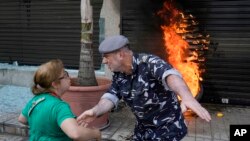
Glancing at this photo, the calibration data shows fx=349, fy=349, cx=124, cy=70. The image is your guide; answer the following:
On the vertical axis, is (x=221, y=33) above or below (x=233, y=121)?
above

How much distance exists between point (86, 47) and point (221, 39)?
3199 mm

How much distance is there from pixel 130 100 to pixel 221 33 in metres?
4.98

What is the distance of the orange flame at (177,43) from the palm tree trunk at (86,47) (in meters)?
2.17

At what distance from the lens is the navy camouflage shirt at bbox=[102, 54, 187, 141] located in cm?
314

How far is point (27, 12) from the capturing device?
9.48m

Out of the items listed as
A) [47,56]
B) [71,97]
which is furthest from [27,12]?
[71,97]

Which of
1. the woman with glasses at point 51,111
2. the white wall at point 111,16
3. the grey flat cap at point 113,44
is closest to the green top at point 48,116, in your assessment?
the woman with glasses at point 51,111

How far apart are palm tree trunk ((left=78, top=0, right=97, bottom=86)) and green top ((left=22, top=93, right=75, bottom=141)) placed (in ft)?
10.9

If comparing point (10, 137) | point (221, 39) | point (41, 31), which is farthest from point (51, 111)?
Result: point (41, 31)

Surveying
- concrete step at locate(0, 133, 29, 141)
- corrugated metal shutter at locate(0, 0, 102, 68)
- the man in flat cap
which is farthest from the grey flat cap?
corrugated metal shutter at locate(0, 0, 102, 68)

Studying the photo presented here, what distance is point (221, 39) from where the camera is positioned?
25.3 ft

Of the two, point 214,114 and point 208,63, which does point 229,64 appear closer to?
point 208,63

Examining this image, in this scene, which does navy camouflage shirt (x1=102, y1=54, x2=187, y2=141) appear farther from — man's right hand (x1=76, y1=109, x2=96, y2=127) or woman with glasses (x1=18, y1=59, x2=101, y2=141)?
woman with glasses (x1=18, y1=59, x2=101, y2=141)

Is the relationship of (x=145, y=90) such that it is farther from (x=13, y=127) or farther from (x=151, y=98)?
(x=13, y=127)
